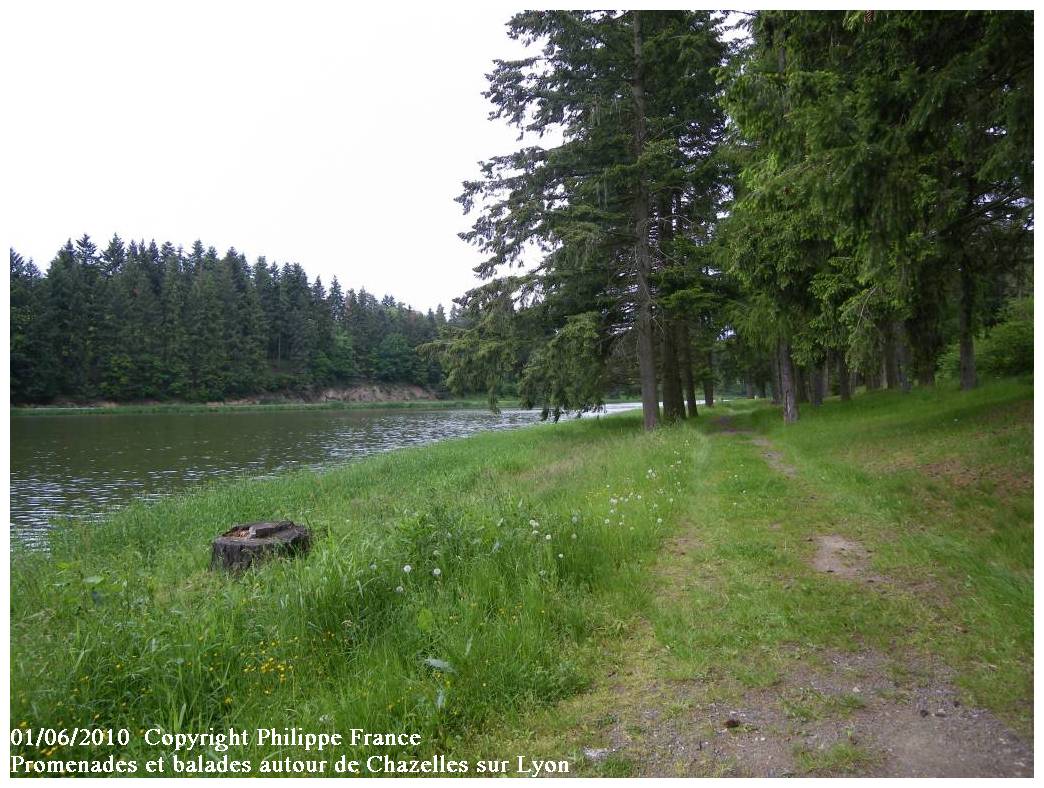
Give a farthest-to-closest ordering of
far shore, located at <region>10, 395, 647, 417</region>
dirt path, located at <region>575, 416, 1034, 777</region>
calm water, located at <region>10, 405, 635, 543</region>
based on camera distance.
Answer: far shore, located at <region>10, 395, 647, 417</region> < calm water, located at <region>10, 405, 635, 543</region> < dirt path, located at <region>575, 416, 1034, 777</region>

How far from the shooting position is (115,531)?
10.1 m

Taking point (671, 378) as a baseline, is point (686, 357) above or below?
above

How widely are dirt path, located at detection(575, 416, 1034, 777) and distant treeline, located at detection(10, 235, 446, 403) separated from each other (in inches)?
1774

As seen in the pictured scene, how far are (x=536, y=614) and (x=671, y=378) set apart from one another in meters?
18.5

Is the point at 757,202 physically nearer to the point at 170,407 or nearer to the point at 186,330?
the point at 170,407

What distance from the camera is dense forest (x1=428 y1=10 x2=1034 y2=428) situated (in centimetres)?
597

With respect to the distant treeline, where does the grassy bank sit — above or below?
below

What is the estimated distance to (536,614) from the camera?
4.08 meters

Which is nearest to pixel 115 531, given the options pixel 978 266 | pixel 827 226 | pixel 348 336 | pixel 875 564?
pixel 875 564

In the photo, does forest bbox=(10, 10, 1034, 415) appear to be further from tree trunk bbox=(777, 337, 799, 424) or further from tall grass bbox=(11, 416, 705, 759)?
tall grass bbox=(11, 416, 705, 759)

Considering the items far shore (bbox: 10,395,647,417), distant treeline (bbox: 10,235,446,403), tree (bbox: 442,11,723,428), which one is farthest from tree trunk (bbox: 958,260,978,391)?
distant treeline (bbox: 10,235,446,403)

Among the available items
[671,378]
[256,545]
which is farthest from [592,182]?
[256,545]

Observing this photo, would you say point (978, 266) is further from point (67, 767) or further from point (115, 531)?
point (115, 531)

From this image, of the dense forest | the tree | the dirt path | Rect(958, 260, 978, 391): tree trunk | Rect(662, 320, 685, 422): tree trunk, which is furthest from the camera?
Rect(662, 320, 685, 422): tree trunk
